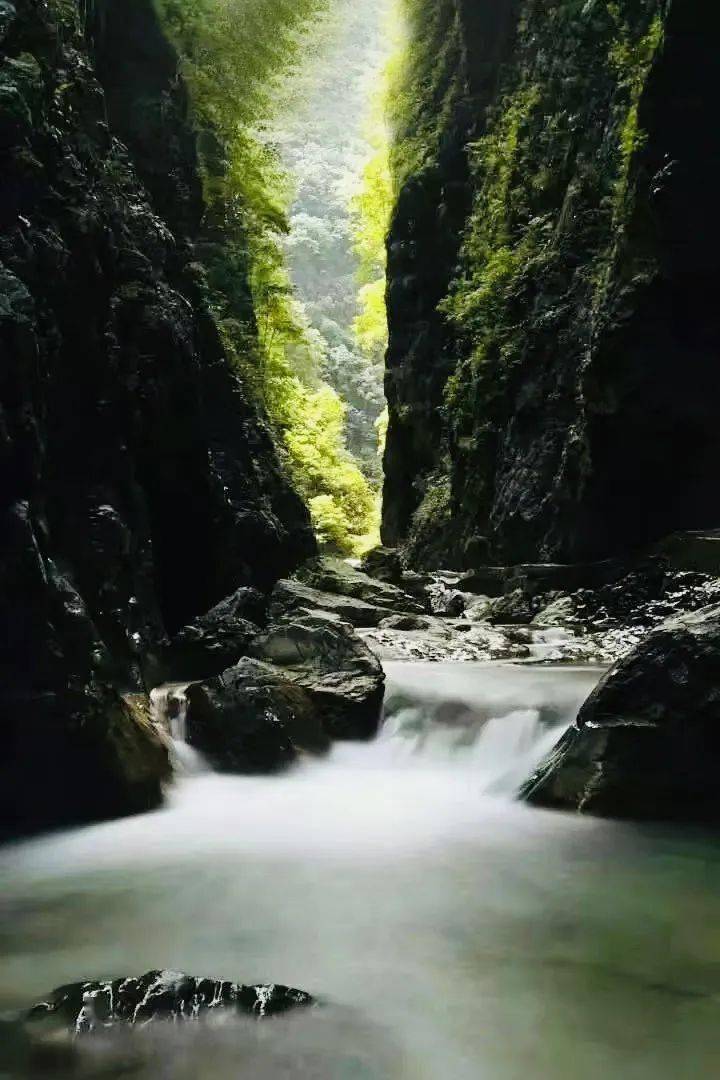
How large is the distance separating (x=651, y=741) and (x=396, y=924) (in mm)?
2499

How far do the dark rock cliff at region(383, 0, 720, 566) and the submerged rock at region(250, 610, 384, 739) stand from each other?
5744 millimetres

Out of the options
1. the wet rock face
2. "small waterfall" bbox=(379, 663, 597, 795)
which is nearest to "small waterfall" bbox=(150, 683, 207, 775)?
"small waterfall" bbox=(379, 663, 597, 795)

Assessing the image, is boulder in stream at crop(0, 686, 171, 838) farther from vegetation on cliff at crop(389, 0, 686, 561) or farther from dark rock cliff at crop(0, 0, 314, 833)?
vegetation on cliff at crop(389, 0, 686, 561)

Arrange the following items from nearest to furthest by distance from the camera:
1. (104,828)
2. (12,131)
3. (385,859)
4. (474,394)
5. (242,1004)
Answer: (242,1004)
(385,859)
(104,828)
(12,131)
(474,394)

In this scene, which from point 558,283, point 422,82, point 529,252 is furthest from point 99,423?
point 422,82

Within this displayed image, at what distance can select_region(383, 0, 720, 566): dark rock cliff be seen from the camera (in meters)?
11.4

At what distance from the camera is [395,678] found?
924cm

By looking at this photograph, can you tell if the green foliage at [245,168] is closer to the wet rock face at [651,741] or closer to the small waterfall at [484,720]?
the small waterfall at [484,720]

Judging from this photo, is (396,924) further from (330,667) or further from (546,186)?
(546,186)

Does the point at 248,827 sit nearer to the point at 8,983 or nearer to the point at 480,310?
the point at 8,983

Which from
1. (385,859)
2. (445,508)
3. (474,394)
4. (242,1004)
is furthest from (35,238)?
(445,508)

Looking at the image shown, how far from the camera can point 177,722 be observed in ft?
25.6

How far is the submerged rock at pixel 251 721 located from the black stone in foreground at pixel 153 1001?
3.98 m

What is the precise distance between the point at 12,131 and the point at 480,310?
11992mm
